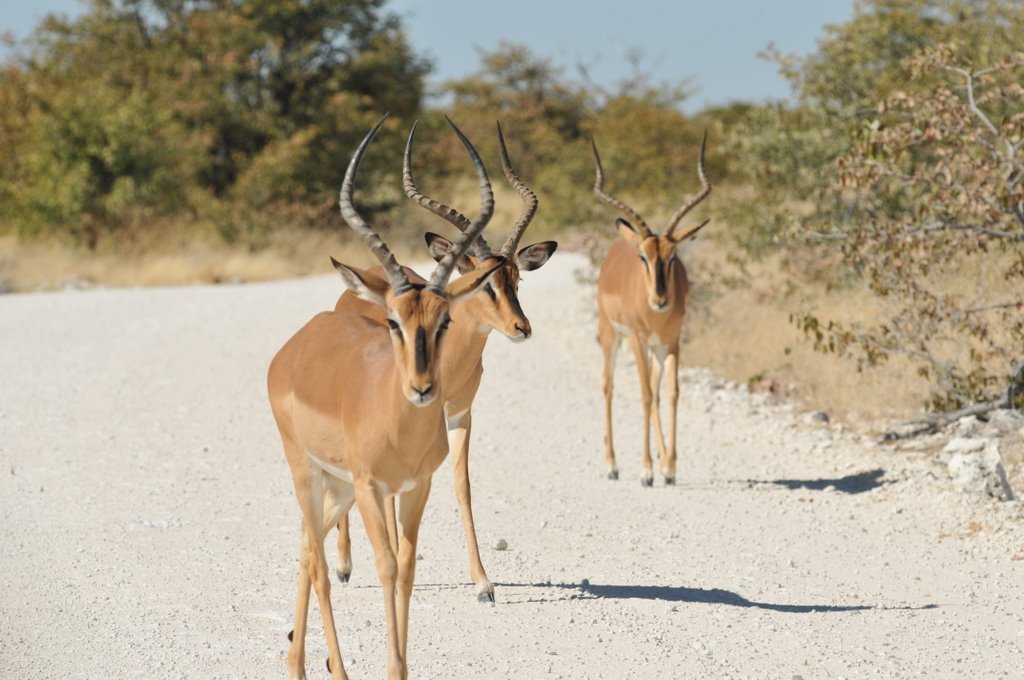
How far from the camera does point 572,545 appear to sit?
24.8 ft

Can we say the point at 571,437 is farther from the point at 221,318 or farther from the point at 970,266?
the point at 221,318

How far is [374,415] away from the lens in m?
4.93

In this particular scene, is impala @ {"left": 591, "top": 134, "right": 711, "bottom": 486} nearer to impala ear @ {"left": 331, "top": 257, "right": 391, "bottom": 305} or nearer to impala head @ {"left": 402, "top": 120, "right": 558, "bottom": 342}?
impala head @ {"left": 402, "top": 120, "right": 558, "bottom": 342}

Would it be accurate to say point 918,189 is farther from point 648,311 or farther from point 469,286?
point 469,286

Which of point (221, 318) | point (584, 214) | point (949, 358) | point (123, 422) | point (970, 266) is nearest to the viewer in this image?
point (123, 422)

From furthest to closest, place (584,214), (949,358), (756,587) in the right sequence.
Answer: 1. (584,214)
2. (949,358)
3. (756,587)

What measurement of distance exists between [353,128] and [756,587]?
22.4 meters

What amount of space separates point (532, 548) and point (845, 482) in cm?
287

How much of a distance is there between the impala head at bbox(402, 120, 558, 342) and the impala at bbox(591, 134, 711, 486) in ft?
7.10

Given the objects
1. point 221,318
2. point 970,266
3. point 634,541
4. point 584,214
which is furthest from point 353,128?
point 634,541

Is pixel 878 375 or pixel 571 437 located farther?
pixel 878 375

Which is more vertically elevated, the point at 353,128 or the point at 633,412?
the point at 353,128

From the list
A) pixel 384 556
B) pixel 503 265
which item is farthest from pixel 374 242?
pixel 384 556

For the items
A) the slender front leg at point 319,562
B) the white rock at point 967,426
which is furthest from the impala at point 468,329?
the white rock at point 967,426
